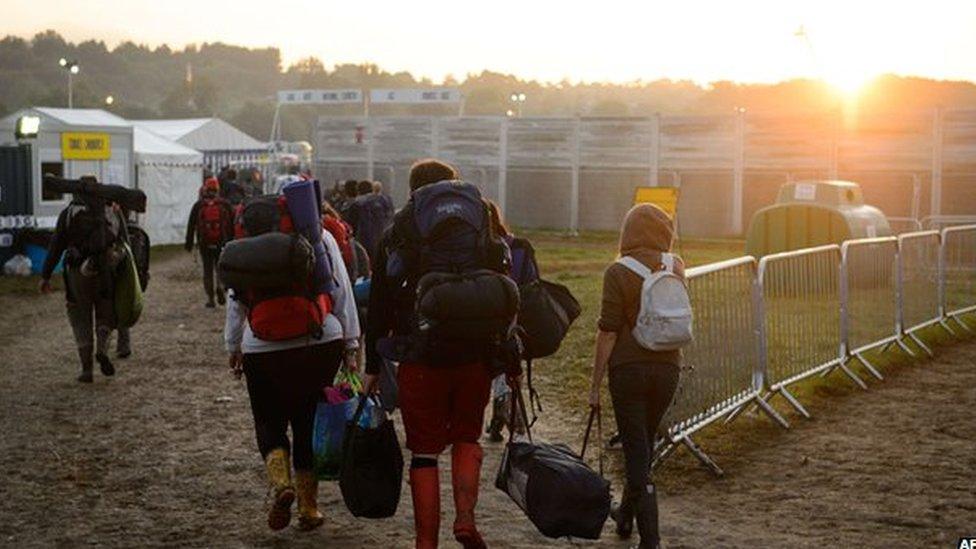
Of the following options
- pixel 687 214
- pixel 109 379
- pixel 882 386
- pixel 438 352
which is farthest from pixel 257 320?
pixel 687 214

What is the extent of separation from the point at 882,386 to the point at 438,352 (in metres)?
7.79

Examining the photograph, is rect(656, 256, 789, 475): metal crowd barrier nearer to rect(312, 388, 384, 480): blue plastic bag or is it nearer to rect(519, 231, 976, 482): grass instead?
rect(519, 231, 976, 482): grass

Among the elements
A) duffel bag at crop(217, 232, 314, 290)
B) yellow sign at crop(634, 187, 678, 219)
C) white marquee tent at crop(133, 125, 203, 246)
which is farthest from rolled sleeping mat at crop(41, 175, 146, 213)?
white marquee tent at crop(133, 125, 203, 246)

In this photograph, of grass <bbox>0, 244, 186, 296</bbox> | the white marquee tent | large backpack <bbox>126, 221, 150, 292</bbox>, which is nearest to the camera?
large backpack <bbox>126, 221, 150, 292</bbox>

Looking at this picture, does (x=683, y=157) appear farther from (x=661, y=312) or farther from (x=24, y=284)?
(x=661, y=312)

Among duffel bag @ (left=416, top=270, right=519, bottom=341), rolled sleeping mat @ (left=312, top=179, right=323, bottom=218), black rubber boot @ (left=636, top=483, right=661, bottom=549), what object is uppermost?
rolled sleeping mat @ (left=312, top=179, right=323, bottom=218)

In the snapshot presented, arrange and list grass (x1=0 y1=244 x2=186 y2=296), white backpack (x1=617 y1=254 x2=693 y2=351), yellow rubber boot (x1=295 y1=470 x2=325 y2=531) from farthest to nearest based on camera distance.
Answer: grass (x1=0 y1=244 x2=186 y2=296) < yellow rubber boot (x1=295 y1=470 x2=325 y2=531) < white backpack (x1=617 y1=254 x2=693 y2=351)

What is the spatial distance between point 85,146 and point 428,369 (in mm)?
25284

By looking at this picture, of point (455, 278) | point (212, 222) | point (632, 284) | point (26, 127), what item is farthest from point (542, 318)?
point (26, 127)

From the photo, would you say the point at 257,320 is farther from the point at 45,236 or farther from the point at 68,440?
the point at 45,236

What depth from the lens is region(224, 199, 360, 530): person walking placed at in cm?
686

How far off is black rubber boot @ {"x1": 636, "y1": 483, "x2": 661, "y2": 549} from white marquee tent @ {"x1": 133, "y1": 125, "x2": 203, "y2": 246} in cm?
2860

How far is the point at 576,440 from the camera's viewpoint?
1010 cm

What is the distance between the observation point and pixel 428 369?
19.8ft
